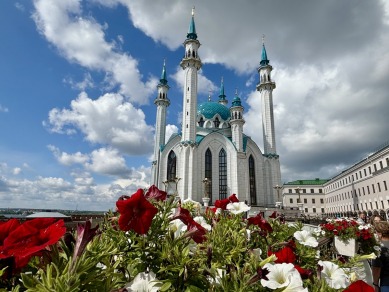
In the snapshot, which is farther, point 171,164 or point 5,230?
point 171,164

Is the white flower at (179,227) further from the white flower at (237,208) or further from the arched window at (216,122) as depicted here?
the arched window at (216,122)

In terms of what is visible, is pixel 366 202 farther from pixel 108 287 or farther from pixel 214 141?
pixel 108 287

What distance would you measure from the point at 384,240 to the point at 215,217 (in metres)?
4.35

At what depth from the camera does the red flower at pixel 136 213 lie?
1214 millimetres

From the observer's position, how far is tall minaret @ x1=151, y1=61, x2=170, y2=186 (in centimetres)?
4288

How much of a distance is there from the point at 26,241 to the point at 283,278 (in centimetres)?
121

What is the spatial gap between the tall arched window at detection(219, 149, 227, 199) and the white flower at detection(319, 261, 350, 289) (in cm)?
3713

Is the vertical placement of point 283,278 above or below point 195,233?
below

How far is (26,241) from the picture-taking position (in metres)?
0.97

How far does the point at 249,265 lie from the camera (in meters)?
1.29

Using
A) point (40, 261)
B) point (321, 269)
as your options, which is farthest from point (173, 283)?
point (321, 269)

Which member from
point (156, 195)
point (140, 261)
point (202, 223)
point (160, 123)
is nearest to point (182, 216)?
point (156, 195)

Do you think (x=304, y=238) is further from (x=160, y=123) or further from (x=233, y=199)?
(x=160, y=123)

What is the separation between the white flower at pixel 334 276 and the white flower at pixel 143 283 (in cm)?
102
